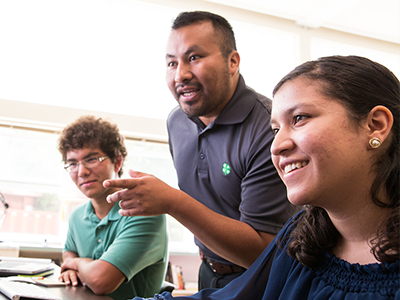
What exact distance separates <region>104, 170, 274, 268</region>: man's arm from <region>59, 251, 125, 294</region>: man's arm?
527 mm

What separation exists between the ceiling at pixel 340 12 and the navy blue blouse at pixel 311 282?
4495 mm

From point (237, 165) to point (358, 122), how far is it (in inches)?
33.4

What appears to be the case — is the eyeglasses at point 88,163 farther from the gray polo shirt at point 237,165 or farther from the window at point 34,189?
the window at point 34,189

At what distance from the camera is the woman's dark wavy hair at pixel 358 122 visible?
771mm

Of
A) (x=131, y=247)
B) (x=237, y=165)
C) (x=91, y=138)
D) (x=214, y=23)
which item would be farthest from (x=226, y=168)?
(x=91, y=138)

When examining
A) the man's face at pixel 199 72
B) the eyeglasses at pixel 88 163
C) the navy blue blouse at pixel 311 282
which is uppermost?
the man's face at pixel 199 72

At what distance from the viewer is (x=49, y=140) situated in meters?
4.58

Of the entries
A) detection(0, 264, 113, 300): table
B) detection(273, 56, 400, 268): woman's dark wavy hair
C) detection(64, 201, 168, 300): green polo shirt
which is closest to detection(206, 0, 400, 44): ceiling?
detection(64, 201, 168, 300): green polo shirt

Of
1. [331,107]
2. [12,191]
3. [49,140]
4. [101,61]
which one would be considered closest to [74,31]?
[101,61]

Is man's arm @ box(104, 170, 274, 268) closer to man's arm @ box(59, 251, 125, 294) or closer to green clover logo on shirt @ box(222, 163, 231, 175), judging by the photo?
green clover logo on shirt @ box(222, 163, 231, 175)

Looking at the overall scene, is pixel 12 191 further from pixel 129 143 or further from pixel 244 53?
pixel 244 53

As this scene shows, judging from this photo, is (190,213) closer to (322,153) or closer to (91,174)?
(322,153)

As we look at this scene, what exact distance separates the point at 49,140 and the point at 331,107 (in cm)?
434

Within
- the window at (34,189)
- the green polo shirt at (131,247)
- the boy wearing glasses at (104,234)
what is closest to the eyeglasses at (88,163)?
the boy wearing glasses at (104,234)
